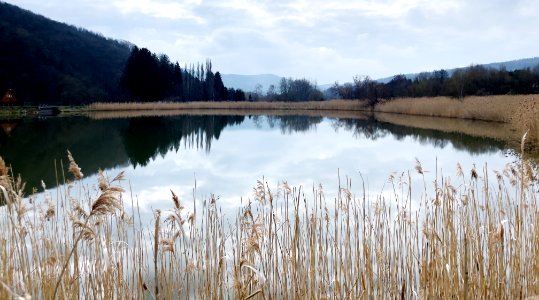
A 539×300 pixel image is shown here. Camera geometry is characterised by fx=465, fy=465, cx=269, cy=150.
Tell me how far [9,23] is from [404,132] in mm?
59039

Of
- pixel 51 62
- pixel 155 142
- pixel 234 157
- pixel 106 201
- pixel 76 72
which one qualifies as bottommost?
pixel 234 157

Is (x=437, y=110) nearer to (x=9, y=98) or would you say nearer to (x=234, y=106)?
(x=234, y=106)

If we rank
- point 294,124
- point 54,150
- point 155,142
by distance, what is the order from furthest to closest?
point 294,124
point 155,142
point 54,150

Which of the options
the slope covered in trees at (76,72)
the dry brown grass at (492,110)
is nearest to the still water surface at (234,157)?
the dry brown grass at (492,110)

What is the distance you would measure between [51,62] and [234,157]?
51917 millimetres

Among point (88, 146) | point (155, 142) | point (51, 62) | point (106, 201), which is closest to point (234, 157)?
point (155, 142)

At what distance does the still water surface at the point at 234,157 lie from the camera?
8086 millimetres

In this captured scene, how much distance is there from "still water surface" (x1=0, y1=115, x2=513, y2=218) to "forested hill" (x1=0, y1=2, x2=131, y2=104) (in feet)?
97.6

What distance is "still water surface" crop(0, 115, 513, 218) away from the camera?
809 centimetres

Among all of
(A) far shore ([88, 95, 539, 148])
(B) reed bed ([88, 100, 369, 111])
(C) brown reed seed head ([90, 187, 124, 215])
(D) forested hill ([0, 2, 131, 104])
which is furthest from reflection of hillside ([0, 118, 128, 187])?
(D) forested hill ([0, 2, 131, 104])

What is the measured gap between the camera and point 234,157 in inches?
480

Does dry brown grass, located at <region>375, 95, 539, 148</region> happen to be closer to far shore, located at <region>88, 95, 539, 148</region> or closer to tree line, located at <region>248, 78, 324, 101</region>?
far shore, located at <region>88, 95, 539, 148</region>

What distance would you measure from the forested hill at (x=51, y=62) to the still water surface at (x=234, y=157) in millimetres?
29763

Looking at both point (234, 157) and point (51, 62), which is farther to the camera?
point (51, 62)
